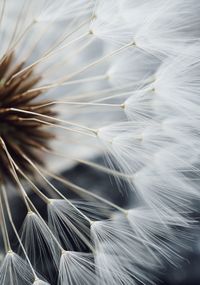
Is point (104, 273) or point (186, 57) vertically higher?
point (186, 57)

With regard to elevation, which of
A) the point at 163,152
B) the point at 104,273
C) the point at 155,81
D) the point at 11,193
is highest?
the point at 155,81

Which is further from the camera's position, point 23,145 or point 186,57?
point 23,145

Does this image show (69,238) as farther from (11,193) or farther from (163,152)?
(163,152)

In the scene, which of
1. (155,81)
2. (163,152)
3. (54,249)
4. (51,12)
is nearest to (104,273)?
(54,249)
